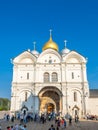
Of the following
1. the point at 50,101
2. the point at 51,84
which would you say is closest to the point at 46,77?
the point at 51,84

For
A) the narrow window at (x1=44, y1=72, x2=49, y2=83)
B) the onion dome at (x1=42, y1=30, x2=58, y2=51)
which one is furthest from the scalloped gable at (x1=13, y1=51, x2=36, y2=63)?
the onion dome at (x1=42, y1=30, x2=58, y2=51)

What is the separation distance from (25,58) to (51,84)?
6883 millimetres

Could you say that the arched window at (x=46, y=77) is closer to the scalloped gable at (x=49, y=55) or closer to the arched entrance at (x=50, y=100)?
the arched entrance at (x=50, y=100)

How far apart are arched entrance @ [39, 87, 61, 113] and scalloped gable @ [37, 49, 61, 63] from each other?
216 inches

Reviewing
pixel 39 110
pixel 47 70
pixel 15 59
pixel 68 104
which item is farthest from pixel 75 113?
pixel 15 59

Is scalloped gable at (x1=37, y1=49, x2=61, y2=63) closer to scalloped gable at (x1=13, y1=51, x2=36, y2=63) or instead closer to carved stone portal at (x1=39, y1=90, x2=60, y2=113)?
scalloped gable at (x1=13, y1=51, x2=36, y2=63)

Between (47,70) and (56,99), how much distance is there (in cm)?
515

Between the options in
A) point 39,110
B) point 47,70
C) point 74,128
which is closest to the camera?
point 74,128

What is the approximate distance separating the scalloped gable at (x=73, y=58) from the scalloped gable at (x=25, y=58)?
563cm

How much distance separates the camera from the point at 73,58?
120 feet

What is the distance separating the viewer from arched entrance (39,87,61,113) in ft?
112

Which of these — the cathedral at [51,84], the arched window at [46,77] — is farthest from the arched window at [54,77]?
the arched window at [46,77]

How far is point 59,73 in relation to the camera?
116 feet

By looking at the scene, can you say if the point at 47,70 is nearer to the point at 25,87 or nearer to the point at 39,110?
the point at 25,87
